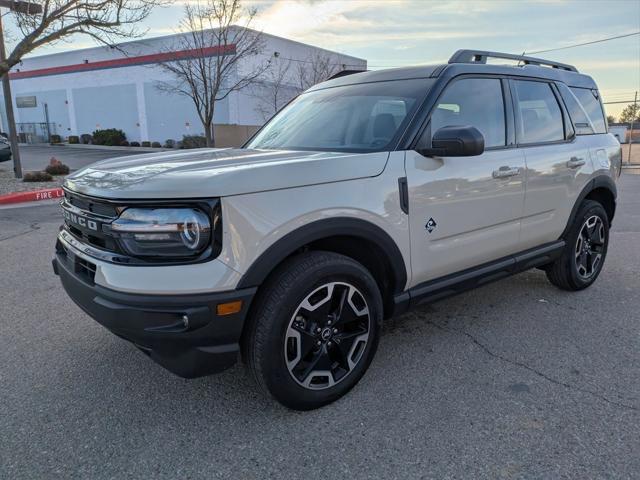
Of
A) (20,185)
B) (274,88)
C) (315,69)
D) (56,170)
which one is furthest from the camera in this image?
(274,88)

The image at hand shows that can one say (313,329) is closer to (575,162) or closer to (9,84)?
(575,162)

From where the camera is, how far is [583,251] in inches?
180

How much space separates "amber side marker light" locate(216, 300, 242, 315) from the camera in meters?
2.28

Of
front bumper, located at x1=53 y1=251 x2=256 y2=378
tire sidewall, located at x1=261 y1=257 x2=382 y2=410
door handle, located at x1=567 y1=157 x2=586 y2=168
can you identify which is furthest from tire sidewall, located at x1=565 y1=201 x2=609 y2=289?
front bumper, located at x1=53 y1=251 x2=256 y2=378

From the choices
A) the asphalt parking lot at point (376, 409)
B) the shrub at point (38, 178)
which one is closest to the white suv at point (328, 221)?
the asphalt parking lot at point (376, 409)

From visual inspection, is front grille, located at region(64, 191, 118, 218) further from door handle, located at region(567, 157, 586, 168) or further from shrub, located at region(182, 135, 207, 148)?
shrub, located at region(182, 135, 207, 148)

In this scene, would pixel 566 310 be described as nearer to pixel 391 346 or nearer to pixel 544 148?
pixel 544 148

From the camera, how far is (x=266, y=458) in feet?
7.75

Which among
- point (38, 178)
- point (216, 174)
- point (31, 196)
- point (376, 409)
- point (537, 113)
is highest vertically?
point (537, 113)

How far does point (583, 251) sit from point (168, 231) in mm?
3857

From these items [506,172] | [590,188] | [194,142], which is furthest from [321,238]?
[194,142]

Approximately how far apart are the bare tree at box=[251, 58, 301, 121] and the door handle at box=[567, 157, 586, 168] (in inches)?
1184

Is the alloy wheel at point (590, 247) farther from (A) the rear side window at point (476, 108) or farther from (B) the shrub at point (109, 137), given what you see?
(B) the shrub at point (109, 137)

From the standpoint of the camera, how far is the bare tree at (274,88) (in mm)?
33216
